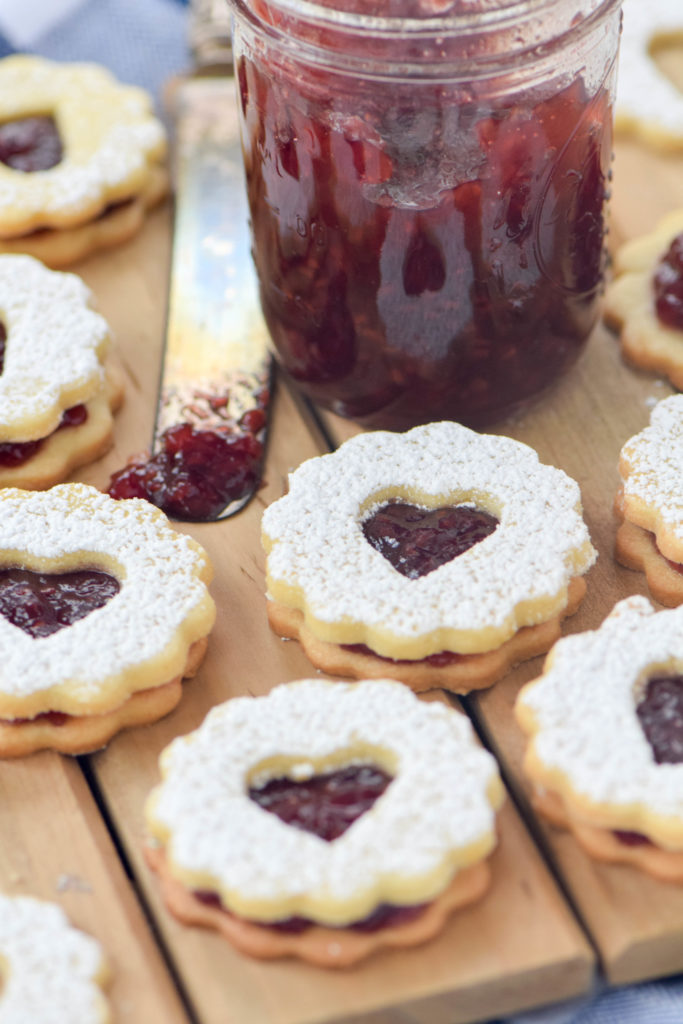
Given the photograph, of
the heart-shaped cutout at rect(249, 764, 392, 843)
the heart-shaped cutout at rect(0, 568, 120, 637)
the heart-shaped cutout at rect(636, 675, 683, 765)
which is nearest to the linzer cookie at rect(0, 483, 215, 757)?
the heart-shaped cutout at rect(0, 568, 120, 637)

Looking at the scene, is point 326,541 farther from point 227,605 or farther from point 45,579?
point 45,579

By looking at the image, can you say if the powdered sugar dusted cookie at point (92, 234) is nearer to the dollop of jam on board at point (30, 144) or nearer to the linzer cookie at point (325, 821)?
the dollop of jam on board at point (30, 144)

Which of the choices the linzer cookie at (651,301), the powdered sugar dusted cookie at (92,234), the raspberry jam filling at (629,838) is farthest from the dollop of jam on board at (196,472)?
the raspberry jam filling at (629,838)

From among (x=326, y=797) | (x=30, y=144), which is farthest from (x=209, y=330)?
(x=326, y=797)

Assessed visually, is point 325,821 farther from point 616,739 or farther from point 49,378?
point 49,378

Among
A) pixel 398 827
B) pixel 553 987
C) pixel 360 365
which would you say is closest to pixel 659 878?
pixel 553 987

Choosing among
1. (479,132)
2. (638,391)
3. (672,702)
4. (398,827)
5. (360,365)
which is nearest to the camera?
(398,827)
